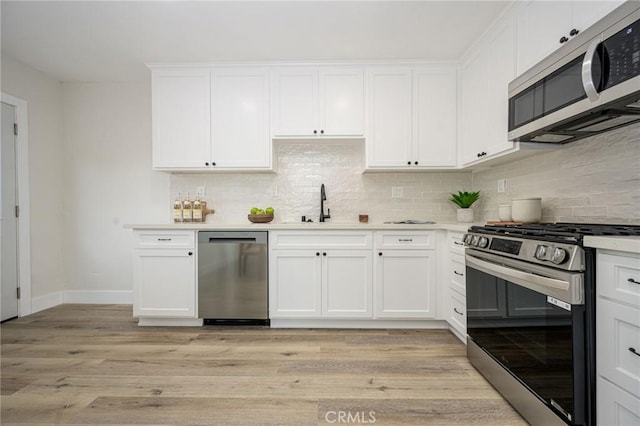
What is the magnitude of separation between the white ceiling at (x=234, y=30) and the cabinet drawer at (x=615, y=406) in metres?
2.40

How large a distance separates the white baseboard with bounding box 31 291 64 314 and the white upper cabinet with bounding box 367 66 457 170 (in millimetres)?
3761

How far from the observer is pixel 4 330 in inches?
115

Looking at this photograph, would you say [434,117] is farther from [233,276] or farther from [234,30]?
[233,276]

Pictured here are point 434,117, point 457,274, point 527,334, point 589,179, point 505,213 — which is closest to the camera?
point 527,334

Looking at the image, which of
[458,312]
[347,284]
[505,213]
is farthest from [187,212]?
[505,213]

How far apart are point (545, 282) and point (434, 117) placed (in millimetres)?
2113

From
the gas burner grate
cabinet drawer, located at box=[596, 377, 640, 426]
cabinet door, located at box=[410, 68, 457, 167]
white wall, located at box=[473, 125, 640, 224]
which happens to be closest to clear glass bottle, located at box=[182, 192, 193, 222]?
cabinet door, located at box=[410, 68, 457, 167]

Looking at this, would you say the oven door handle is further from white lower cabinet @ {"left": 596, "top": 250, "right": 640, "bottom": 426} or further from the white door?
the white door

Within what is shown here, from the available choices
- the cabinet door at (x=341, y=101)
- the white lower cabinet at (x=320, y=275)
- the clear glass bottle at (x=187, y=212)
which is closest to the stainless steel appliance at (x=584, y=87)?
the cabinet door at (x=341, y=101)

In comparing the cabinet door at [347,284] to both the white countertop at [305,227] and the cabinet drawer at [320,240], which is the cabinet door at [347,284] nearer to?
the cabinet drawer at [320,240]

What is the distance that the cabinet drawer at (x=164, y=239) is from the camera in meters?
2.98

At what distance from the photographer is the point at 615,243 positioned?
1186 millimetres

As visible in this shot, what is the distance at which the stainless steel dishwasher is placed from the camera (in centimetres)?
294

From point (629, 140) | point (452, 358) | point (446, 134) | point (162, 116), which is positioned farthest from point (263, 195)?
point (629, 140)
